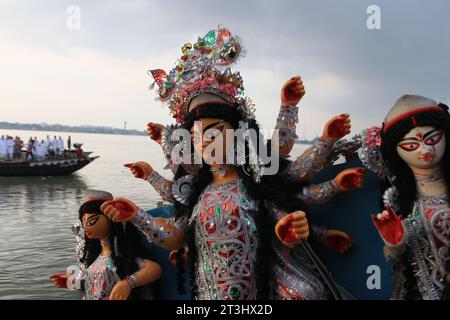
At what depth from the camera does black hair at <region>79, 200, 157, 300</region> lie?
3189 mm

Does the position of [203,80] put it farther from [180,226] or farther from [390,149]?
[390,149]

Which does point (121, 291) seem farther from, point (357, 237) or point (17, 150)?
point (17, 150)

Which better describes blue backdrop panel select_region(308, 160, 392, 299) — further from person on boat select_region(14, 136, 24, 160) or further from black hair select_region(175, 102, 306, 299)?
person on boat select_region(14, 136, 24, 160)

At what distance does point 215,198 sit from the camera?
285cm

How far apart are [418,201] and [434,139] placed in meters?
0.36

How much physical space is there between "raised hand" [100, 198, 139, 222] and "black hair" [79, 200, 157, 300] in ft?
1.79

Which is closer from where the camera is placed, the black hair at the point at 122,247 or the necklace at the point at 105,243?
the black hair at the point at 122,247

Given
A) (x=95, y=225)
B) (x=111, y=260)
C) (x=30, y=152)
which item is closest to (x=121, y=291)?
(x=111, y=260)

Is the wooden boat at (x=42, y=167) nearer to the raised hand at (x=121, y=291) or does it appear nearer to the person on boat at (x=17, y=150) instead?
the person on boat at (x=17, y=150)

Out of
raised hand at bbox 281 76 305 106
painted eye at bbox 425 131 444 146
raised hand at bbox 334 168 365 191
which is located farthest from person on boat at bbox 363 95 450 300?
raised hand at bbox 281 76 305 106

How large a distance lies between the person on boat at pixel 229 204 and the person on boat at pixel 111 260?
326mm

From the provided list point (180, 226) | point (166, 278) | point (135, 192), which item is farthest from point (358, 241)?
point (135, 192)

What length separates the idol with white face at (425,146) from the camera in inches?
92.0

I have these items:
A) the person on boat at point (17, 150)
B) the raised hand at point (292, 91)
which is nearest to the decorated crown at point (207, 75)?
the raised hand at point (292, 91)
